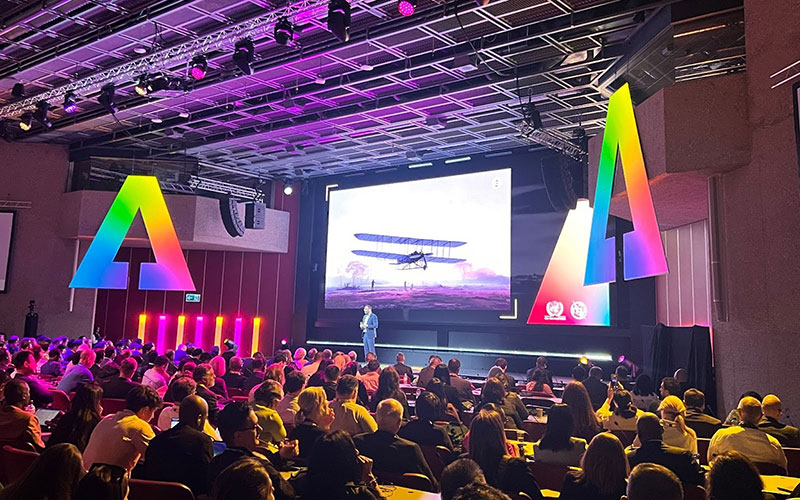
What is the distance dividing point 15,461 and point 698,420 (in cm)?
496

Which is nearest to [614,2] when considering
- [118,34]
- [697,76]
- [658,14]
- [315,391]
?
[658,14]

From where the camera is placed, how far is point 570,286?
13703mm

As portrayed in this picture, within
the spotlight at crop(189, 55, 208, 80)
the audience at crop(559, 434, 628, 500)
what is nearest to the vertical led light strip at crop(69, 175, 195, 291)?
the spotlight at crop(189, 55, 208, 80)

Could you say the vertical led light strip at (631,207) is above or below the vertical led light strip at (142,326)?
above

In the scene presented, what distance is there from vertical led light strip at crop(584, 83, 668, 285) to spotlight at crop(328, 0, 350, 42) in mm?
3825

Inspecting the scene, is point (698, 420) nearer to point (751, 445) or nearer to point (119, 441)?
point (751, 445)

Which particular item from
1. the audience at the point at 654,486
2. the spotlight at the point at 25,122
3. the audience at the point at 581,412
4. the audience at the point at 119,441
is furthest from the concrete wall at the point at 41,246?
the audience at the point at 654,486

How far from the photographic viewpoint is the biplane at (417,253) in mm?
15344

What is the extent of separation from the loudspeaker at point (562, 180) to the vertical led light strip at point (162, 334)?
1185 cm

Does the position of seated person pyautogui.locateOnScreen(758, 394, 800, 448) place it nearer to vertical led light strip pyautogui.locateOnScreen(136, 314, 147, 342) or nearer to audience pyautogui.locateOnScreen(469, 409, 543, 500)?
audience pyautogui.locateOnScreen(469, 409, 543, 500)

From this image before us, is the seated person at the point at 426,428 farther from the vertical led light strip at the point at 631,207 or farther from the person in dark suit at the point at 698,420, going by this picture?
the vertical led light strip at the point at 631,207

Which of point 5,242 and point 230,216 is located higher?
point 230,216

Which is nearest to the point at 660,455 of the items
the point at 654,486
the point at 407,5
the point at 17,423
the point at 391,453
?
the point at 654,486

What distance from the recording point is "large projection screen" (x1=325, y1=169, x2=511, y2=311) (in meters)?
14.8
